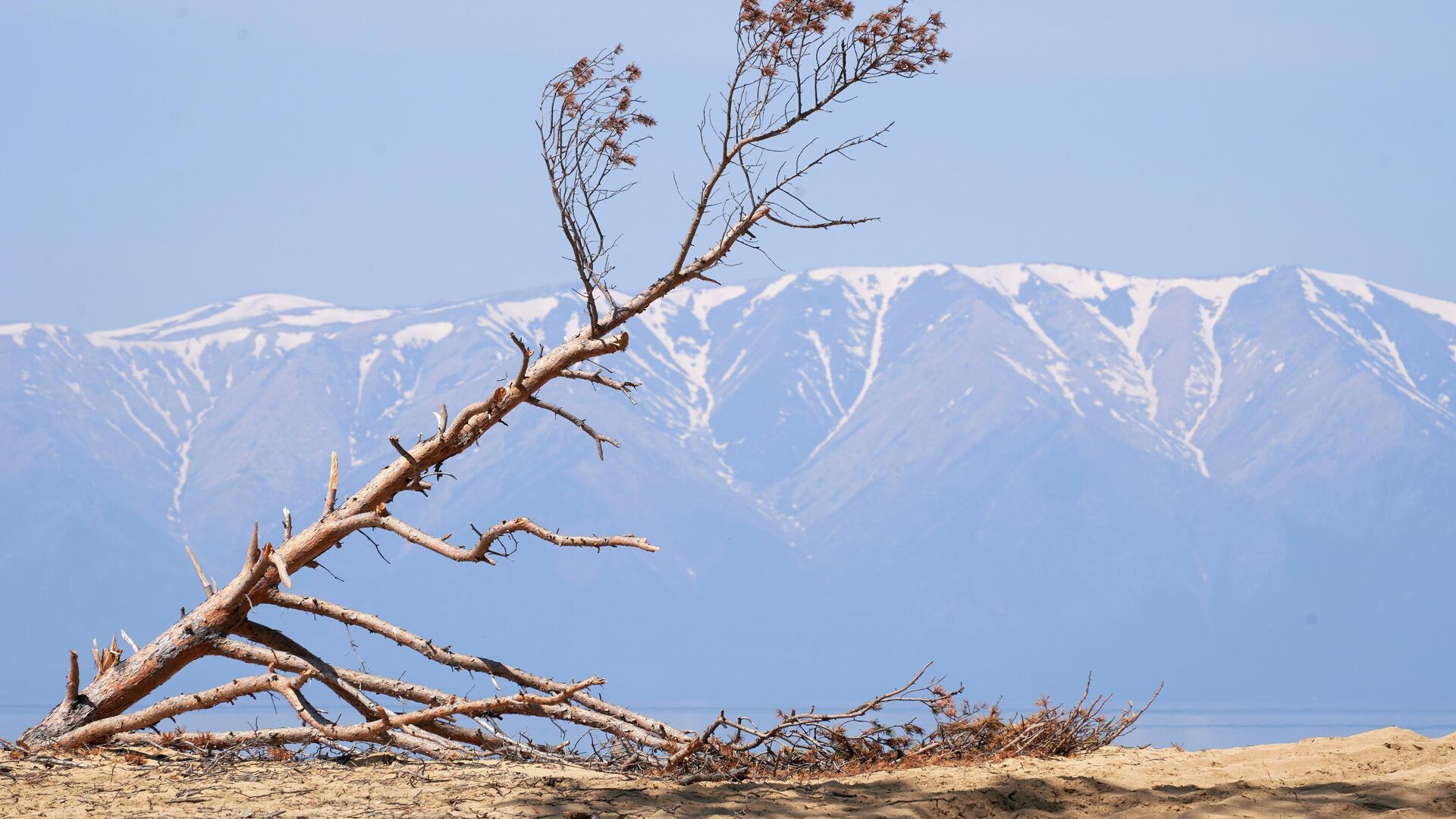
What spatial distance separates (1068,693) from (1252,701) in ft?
77.8

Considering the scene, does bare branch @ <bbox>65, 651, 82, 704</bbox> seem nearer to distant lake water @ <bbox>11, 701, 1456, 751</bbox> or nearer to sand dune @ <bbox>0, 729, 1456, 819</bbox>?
sand dune @ <bbox>0, 729, 1456, 819</bbox>

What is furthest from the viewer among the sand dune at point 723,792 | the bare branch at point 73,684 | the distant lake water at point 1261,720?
the distant lake water at point 1261,720

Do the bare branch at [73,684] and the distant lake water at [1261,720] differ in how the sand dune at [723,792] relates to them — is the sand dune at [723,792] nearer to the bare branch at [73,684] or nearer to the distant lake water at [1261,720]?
the bare branch at [73,684]

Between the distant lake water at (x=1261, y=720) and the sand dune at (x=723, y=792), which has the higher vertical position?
the distant lake water at (x=1261, y=720)

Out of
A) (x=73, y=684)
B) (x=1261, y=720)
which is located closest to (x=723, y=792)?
(x=73, y=684)

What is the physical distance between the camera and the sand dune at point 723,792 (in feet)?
26.3

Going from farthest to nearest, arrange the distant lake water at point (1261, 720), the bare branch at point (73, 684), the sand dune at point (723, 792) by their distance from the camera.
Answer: the distant lake water at point (1261, 720) < the bare branch at point (73, 684) < the sand dune at point (723, 792)

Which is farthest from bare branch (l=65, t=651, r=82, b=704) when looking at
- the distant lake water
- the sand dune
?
the distant lake water

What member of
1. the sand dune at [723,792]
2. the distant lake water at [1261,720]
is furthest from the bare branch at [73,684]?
the distant lake water at [1261,720]

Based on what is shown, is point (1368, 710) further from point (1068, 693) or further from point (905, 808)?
point (905, 808)

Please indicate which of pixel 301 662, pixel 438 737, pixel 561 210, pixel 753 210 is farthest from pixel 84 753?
pixel 753 210

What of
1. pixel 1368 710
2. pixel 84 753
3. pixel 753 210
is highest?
pixel 1368 710

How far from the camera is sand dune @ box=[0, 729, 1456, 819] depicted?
26.3 ft

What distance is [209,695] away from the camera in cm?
1031
